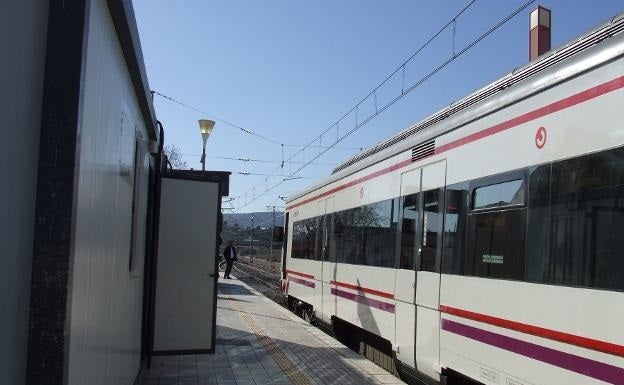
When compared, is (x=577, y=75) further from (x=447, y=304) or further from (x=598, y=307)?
(x=447, y=304)

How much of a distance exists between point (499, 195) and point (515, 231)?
443 mm

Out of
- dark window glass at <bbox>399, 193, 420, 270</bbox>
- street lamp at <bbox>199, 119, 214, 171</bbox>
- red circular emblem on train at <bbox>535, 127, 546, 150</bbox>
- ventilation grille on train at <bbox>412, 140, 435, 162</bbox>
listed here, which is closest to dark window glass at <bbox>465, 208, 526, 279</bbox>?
red circular emblem on train at <bbox>535, 127, 546, 150</bbox>

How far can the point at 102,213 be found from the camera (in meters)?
3.36

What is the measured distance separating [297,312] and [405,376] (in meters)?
8.30

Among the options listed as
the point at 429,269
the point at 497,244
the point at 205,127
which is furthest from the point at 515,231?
the point at 205,127

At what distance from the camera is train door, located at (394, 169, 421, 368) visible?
731cm

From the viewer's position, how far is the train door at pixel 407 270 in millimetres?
7312

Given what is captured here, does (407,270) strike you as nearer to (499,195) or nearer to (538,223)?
(499,195)

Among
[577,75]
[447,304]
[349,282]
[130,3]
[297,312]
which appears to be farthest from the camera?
[297,312]

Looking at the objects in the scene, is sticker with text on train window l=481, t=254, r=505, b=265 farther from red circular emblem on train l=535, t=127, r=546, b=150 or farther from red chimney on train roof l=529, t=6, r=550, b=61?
red chimney on train roof l=529, t=6, r=550, b=61

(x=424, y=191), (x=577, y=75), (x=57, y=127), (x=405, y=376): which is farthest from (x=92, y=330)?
(x=405, y=376)

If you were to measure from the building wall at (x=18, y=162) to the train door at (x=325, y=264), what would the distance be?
30.8 feet

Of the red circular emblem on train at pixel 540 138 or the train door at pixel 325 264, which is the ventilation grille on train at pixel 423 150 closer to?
the red circular emblem on train at pixel 540 138

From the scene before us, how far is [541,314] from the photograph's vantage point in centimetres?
469
